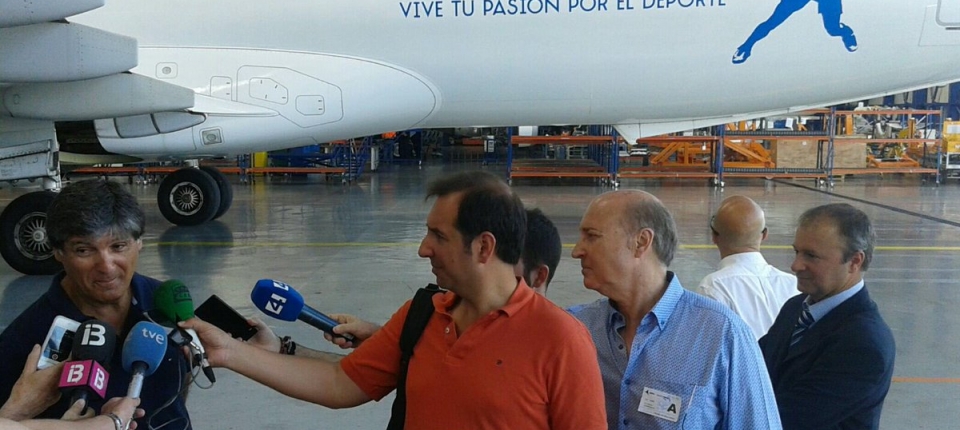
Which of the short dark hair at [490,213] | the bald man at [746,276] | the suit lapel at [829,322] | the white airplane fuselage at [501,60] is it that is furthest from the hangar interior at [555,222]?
the short dark hair at [490,213]

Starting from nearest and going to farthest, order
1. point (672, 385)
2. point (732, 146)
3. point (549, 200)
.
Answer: point (672, 385)
point (549, 200)
point (732, 146)

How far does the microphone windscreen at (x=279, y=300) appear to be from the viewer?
2.34 meters

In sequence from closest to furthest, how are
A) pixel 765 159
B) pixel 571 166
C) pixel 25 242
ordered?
pixel 25 242 → pixel 765 159 → pixel 571 166

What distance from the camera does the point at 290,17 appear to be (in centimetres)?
848

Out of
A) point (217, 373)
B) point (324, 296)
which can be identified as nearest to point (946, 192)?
point (324, 296)

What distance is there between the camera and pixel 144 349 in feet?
6.11

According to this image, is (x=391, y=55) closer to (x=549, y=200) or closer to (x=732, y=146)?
(x=549, y=200)

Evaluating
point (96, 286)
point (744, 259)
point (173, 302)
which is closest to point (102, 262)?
point (96, 286)

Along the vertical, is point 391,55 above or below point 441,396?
above

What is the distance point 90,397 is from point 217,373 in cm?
354

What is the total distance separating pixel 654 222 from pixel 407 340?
0.73 meters

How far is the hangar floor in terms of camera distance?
4.73 m

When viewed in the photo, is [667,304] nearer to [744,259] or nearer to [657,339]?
[657,339]

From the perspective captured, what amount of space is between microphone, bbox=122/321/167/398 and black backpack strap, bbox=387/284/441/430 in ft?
1.85
